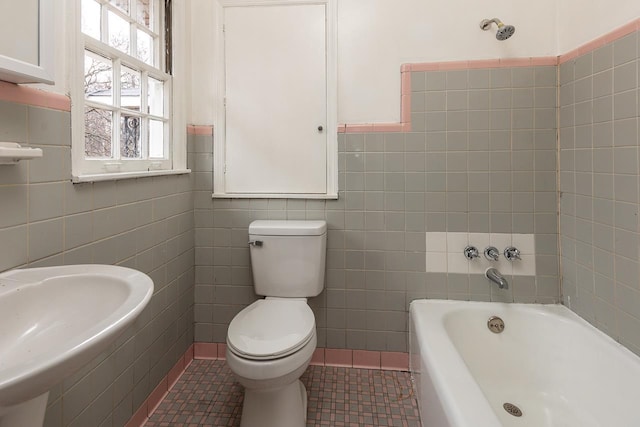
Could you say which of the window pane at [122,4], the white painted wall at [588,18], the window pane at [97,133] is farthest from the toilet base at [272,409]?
the white painted wall at [588,18]

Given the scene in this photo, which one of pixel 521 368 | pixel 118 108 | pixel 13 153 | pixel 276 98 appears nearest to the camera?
pixel 13 153

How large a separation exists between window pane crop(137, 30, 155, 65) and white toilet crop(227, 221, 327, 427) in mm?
986

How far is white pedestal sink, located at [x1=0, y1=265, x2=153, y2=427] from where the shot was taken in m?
0.61

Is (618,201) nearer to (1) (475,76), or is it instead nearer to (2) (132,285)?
(1) (475,76)

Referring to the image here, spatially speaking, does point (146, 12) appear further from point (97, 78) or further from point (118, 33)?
point (97, 78)

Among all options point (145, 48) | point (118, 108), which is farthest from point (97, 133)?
point (145, 48)

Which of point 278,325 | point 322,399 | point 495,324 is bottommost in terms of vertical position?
point 322,399

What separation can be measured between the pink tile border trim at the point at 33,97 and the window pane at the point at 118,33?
0.48 meters

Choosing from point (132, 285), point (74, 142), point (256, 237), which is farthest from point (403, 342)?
point (74, 142)

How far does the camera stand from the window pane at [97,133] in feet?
4.44

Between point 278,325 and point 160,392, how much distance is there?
2.48ft

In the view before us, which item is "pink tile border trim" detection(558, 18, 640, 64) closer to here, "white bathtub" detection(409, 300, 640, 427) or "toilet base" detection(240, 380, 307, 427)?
"white bathtub" detection(409, 300, 640, 427)

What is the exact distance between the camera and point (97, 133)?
1.41 m

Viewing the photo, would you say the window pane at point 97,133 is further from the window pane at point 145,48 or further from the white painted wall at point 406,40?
the white painted wall at point 406,40
